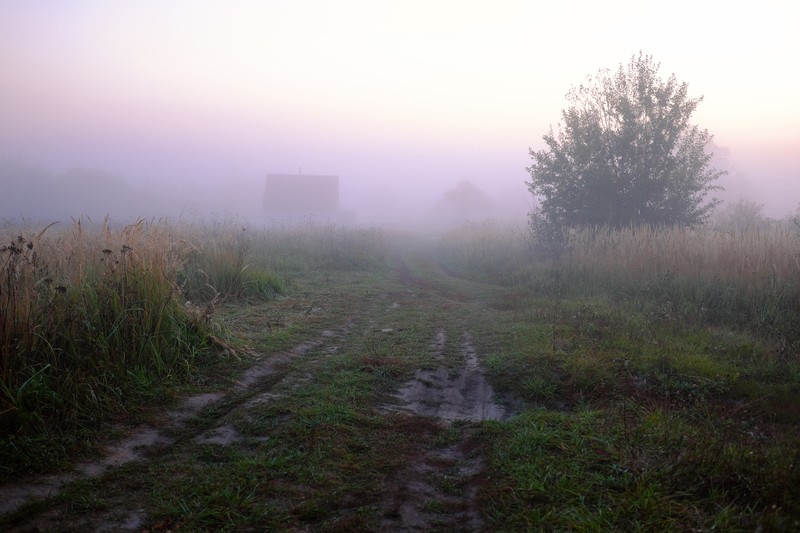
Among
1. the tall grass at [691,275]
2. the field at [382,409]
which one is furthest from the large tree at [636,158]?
the field at [382,409]

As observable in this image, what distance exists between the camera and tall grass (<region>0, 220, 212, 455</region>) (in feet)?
11.2

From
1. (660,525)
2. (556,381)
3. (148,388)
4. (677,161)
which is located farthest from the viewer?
(677,161)

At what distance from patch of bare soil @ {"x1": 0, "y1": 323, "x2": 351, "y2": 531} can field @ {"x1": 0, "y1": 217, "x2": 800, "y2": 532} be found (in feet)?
0.06

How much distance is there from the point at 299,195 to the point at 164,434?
51.6 metres

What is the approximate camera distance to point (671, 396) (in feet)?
13.9

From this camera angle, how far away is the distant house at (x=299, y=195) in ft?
172

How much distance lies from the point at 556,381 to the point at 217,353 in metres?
3.58

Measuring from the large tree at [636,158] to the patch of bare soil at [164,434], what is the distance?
12.9 m

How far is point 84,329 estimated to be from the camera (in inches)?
161

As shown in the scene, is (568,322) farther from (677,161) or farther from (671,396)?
(677,161)

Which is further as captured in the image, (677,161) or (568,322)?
(677,161)

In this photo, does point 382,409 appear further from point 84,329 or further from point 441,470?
point 84,329

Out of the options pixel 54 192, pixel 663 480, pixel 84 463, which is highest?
pixel 54 192

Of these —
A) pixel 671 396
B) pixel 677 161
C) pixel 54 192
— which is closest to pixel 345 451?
pixel 671 396
